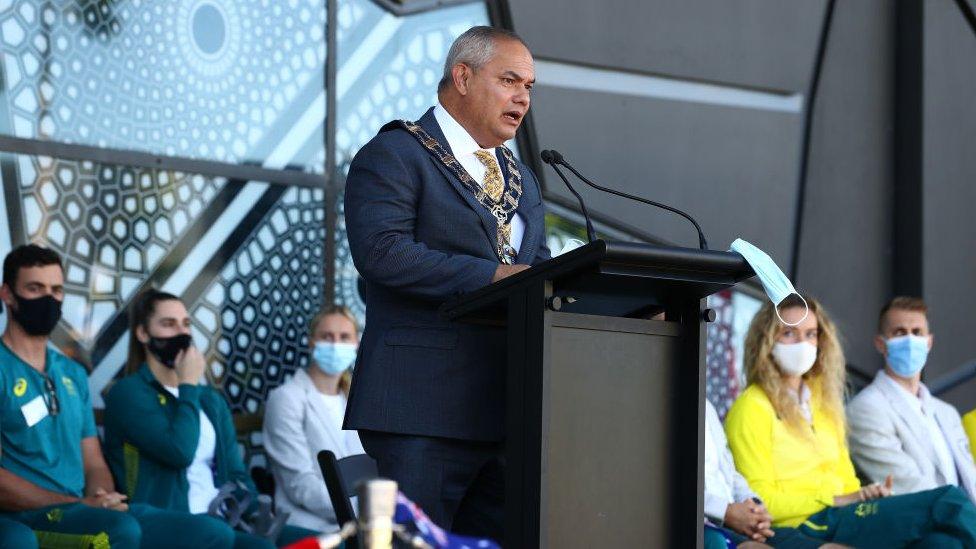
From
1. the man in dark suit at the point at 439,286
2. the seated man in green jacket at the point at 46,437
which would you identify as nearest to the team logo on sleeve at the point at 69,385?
the seated man in green jacket at the point at 46,437

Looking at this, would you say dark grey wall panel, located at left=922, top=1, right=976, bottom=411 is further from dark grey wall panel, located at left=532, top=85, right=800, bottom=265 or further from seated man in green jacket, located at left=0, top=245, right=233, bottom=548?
seated man in green jacket, located at left=0, top=245, right=233, bottom=548

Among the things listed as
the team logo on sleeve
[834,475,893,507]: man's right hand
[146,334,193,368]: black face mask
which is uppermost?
[146,334,193,368]: black face mask

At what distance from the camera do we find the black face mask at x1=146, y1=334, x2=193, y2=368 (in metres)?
4.81

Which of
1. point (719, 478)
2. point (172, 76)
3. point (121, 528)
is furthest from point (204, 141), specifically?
point (719, 478)

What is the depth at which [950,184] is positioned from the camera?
7457 millimetres

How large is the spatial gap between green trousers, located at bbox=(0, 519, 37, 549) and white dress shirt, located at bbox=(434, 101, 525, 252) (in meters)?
1.85

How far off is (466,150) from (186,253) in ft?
8.57

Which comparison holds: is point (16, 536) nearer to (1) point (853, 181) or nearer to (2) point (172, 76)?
(2) point (172, 76)

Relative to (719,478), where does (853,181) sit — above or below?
above

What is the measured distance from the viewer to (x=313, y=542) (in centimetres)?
172

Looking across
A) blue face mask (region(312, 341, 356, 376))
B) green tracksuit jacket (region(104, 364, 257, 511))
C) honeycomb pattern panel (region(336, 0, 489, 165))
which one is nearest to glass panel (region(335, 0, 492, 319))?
honeycomb pattern panel (region(336, 0, 489, 165))

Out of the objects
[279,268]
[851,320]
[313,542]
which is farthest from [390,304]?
[851,320]

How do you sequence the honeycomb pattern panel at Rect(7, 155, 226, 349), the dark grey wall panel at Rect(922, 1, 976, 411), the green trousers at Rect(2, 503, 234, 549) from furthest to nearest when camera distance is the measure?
the dark grey wall panel at Rect(922, 1, 976, 411)
the honeycomb pattern panel at Rect(7, 155, 226, 349)
the green trousers at Rect(2, 503, 234, 549)

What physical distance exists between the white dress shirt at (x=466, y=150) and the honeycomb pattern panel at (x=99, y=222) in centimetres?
243
